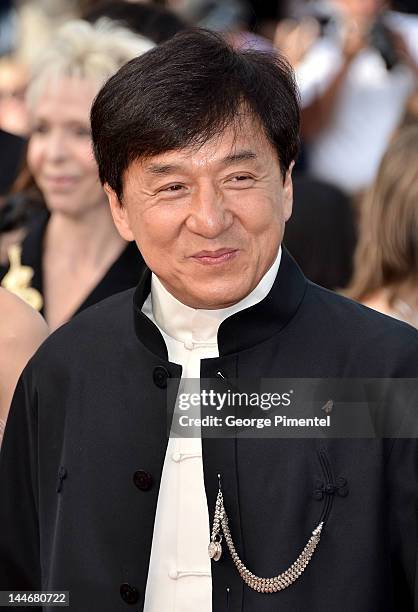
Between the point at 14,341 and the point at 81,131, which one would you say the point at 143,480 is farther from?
the point at 81,131

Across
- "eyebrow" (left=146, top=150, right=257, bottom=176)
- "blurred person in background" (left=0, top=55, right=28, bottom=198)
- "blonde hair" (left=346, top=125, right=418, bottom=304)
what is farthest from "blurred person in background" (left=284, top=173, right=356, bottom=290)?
"eyebrow" (left=146, top=150, right=257, bottom=176)

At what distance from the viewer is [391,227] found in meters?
4.17

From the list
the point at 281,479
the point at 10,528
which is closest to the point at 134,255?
the point at 10,528

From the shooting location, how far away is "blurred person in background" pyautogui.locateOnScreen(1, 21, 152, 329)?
427 centimetres

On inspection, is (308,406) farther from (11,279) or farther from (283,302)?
(11,279)

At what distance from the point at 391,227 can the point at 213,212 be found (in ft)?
5.85

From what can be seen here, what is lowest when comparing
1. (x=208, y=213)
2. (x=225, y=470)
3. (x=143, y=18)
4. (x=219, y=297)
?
(x=225, y=470)

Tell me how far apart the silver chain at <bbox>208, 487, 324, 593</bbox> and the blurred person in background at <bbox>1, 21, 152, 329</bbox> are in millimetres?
1698

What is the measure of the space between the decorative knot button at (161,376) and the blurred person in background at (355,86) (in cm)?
408

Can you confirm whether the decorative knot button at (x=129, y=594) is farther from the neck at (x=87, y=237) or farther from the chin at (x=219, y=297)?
the neck at (x=87, y=237)

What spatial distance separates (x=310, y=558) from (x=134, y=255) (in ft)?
6.13

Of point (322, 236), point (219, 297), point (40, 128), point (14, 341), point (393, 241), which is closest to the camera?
point (219, 297)

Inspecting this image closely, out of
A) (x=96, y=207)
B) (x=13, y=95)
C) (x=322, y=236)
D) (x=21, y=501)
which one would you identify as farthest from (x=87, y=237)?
(x=13, y=95)

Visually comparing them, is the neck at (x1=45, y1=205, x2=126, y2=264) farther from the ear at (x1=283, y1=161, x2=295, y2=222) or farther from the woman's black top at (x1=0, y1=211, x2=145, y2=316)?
the ear at (x1=283, y1=161, x2=295, y2=222)
